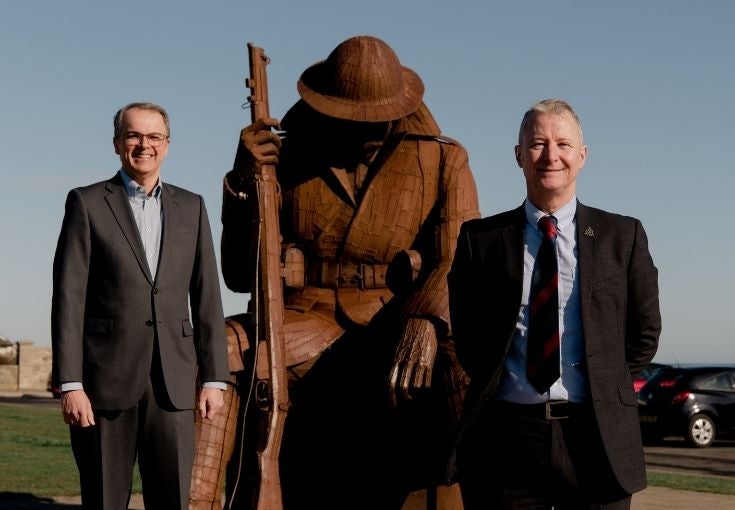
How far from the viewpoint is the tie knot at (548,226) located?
4.01 m

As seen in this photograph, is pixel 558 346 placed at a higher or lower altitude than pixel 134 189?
lower

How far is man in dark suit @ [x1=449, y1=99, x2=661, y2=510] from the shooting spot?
391 centimetres

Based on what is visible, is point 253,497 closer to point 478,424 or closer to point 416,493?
point 416,493

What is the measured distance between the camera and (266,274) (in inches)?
247

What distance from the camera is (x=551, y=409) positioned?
390 cm

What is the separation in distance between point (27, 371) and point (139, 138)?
1678 inches

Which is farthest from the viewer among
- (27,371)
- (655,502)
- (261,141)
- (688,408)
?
(27,371)

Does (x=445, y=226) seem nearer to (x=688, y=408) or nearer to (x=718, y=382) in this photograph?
(x=688, y=408)

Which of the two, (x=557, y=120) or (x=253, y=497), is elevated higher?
(x=557, y=120)

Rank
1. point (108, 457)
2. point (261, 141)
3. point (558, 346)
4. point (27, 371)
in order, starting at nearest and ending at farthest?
point (558, 346) → point (108, 457) → point (261, 141) → point (27, 371)

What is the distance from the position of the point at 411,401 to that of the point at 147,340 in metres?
1.89

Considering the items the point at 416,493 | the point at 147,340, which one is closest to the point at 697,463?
the point at 416,493

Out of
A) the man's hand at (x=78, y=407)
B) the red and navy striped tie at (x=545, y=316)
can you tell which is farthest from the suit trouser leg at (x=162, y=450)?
the red and navy striped tie at (x=545, y=316)

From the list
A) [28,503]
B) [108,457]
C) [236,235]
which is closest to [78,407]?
[108,457]
